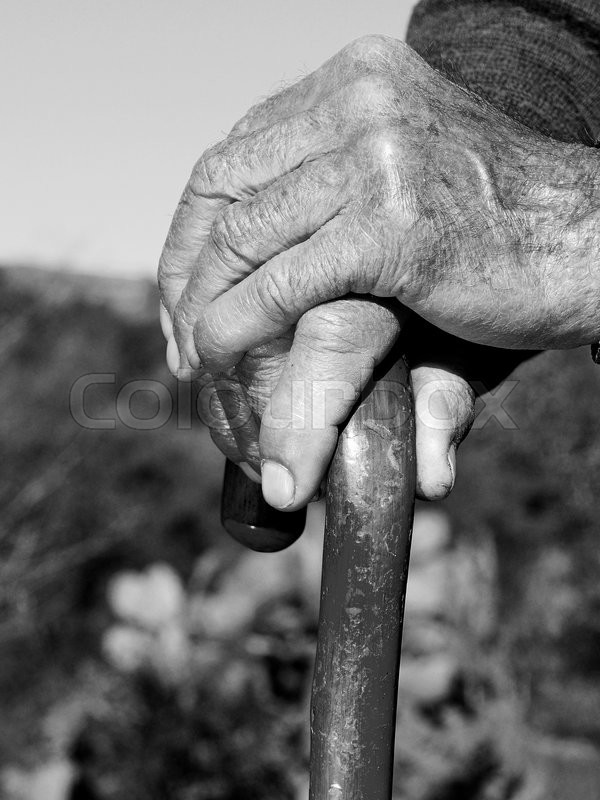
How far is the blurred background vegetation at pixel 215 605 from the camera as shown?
452cm

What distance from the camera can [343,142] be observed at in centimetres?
122

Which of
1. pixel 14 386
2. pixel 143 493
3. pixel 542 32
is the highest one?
pixel 542 32

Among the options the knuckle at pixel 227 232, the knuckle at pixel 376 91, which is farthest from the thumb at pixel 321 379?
the knuckle at pixel 376 91

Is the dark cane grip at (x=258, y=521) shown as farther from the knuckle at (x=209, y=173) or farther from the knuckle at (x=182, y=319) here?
the knuckle at (x=209, y=173)

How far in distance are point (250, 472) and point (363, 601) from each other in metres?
0.44

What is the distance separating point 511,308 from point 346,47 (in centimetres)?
47

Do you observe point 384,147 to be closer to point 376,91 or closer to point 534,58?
point 376,91

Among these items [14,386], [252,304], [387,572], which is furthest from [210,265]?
[14,386]

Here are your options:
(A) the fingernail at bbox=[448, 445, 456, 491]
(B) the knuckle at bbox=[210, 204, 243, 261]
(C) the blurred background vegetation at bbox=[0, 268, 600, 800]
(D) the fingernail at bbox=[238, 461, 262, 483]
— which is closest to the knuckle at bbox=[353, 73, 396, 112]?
(B) the knuckle at bbox=[210, 204, 243, 261]

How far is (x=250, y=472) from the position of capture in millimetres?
1540

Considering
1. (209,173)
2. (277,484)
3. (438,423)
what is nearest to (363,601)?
(277,484)

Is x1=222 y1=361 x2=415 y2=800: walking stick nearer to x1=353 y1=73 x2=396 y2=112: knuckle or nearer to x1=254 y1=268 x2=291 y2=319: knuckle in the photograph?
x1=254 y1=268 x2=291 y2=319: knuckle

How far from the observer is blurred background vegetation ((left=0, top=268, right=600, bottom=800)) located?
452 centimetres

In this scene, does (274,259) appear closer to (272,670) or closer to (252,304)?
(252,304)
